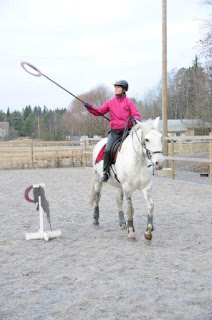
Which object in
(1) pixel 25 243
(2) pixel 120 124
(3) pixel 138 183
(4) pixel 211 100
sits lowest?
(1) pixel 25 243

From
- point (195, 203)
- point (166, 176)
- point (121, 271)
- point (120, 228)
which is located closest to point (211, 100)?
point (166, 176)

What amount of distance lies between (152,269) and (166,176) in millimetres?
10322

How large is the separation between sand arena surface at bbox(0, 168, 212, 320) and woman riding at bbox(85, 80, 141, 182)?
1.40 metres

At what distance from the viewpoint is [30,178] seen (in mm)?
15164

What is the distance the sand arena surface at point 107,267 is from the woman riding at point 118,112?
55.3 inches

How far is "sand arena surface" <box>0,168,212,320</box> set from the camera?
3410mm

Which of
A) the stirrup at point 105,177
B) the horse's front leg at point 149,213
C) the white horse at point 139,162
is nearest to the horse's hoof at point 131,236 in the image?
the white horse at point 139,162

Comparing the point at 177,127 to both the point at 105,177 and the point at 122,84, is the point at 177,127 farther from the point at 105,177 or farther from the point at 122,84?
the point at 122,84

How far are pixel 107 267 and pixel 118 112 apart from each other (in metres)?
2.56

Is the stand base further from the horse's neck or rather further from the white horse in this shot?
the horse's neck

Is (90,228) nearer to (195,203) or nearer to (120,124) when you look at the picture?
(120,124)

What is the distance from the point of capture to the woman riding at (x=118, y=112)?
20.0ft

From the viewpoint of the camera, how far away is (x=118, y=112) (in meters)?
6.16

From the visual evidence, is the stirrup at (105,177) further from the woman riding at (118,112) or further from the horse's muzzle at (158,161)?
the horse's muzzle at (158,161)
